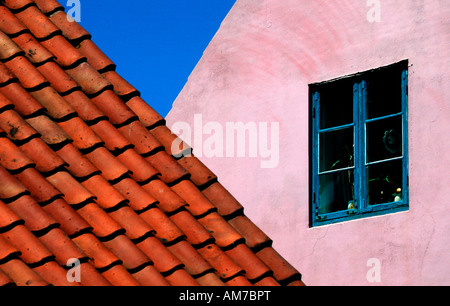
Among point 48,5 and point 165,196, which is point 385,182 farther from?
point 48,5

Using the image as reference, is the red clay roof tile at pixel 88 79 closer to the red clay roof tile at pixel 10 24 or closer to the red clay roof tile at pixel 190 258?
the red clay roof tile at pixel 10 24

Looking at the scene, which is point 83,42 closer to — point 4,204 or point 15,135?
point 15,135

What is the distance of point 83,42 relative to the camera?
22.7 ft

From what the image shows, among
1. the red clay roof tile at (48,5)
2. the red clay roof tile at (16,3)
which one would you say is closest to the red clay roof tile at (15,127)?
the red clay roof tile at (16,3)

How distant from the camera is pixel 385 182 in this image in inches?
341

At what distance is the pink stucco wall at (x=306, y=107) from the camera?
27.0 ft

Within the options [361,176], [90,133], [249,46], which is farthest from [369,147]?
[90,133]

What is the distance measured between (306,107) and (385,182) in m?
1.31

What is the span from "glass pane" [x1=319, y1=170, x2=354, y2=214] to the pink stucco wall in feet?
0.57

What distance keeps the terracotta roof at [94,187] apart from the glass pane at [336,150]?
2.84 meters

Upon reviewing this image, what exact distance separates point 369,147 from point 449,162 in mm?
940
